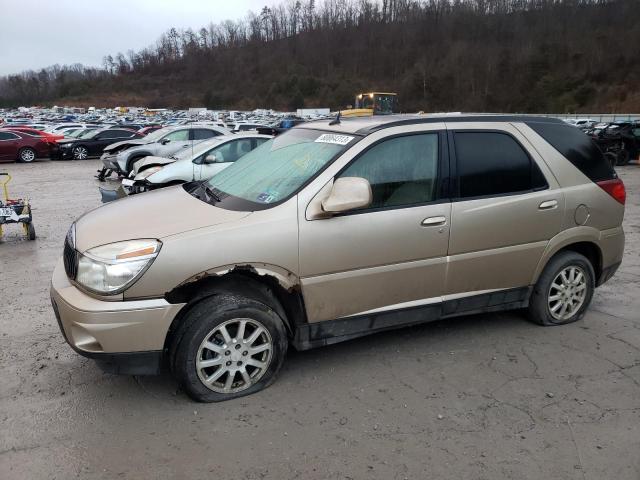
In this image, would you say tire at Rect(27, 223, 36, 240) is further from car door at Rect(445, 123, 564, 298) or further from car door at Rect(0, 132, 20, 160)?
car door at Rect(0, 132, 20, 160)

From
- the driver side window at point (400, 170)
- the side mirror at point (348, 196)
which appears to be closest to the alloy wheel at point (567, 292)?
the driver side window at point (400, 170)

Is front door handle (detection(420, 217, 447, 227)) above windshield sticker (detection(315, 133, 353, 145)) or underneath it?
underneath

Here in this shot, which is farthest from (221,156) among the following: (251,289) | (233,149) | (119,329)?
(119,329)

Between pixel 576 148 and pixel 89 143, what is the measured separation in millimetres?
23362

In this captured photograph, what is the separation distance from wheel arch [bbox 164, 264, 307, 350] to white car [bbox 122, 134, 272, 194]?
21.1ft

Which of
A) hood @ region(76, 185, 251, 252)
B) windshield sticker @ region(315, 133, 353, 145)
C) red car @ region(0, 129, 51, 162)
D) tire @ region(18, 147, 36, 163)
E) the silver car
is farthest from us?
tire @ region(18, 147, 36, 163)

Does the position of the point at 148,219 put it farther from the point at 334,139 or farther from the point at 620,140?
the point at 620,140

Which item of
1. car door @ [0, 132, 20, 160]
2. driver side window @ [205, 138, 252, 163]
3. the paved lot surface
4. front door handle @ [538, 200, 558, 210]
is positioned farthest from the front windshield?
car door @ [0, 132, 20, 160]

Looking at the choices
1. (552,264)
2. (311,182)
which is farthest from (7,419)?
(552,264)

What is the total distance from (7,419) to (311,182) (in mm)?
2389

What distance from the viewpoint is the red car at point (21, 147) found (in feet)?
72.1

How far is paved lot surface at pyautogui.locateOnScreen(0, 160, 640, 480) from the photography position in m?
2.83

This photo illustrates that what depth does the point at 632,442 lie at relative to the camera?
9.87ft

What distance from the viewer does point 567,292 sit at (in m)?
4.56
